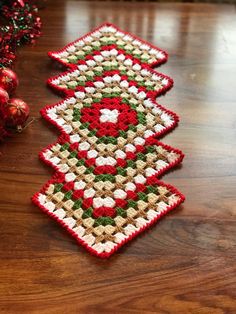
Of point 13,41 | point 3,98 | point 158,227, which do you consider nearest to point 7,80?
point 3,98

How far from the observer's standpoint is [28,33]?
1154 millimetres

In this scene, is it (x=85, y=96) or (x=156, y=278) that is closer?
(x=156, y=278)

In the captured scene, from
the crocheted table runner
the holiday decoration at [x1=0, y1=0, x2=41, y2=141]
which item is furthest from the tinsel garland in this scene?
the crocheted table runner

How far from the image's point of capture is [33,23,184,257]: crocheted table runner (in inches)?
31.5

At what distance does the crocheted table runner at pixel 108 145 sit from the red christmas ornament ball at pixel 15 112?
55mm

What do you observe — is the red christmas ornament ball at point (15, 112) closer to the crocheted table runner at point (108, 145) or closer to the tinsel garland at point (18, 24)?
the crocheted table runner at point (108, 145)

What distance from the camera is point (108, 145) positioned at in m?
0.91

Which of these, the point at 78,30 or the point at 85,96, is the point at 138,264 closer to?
the point at 85,96

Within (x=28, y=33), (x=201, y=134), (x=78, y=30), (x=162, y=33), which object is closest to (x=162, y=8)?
(x=162, y=33)

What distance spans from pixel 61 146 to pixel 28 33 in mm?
394

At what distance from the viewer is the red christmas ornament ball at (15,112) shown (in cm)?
92

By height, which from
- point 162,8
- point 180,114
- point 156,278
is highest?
point 162,8

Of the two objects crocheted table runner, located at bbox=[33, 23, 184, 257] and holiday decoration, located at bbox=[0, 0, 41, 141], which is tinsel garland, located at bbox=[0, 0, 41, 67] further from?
crocheted table runner, located at bbox=[33, 23, 184, 257]

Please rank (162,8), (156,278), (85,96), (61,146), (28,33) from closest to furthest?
(156,278) → (61,146) → (85,96) → (28,33) → (162,8)
